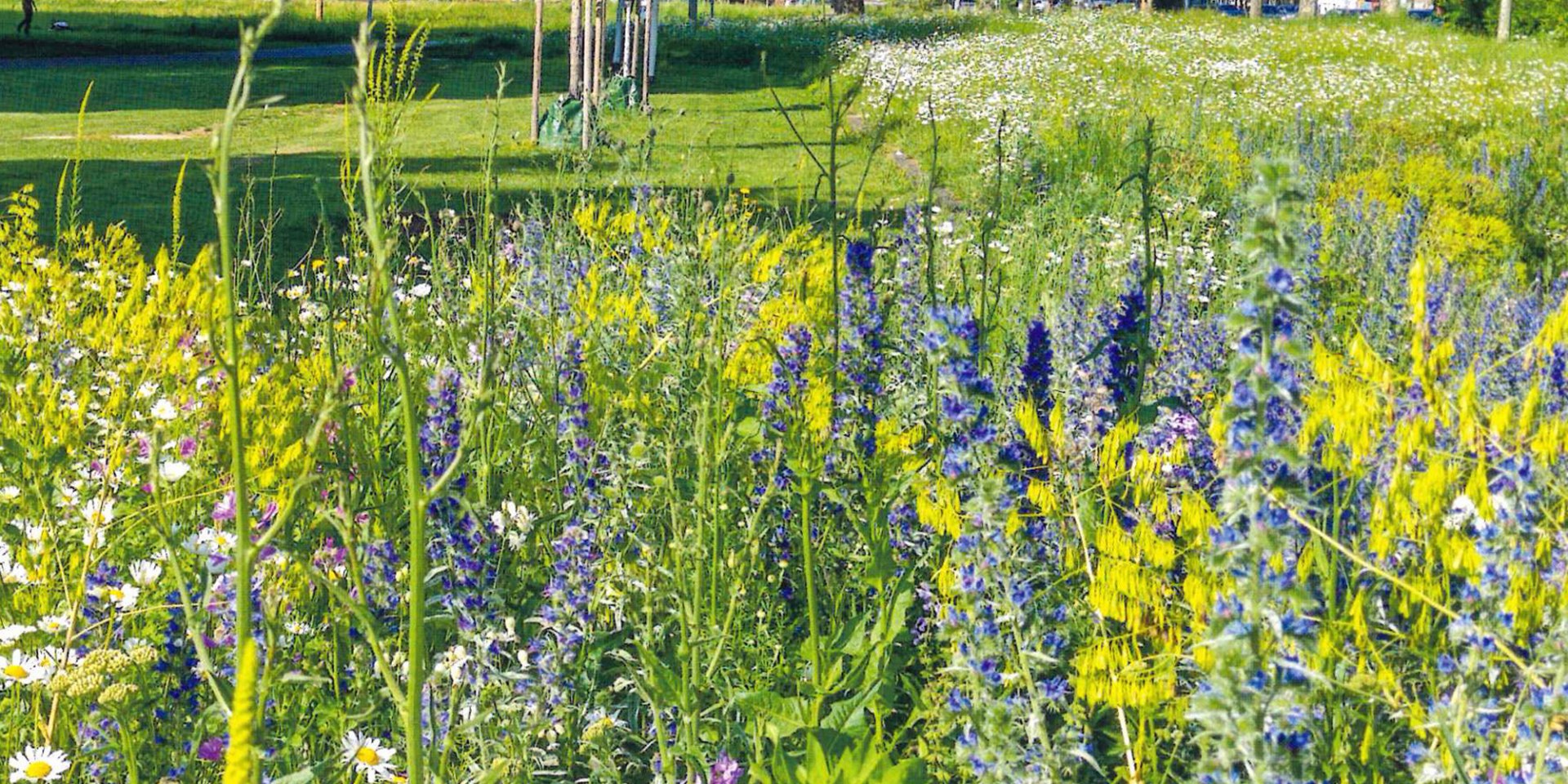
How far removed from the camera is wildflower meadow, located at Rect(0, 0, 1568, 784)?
1483mm

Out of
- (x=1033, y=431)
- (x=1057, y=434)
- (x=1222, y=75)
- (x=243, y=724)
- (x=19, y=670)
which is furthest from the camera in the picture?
(x=1222, y=75)

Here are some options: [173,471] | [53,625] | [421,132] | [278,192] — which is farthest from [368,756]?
[421,132]

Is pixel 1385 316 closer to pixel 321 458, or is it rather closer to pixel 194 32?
pixel 321 458

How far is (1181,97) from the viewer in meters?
13.6

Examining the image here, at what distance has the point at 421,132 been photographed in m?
15.2

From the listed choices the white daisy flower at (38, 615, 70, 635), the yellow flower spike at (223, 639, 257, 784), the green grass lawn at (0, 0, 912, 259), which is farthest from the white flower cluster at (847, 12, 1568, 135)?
the yellow flower spike at (223, 639, 257, 784)

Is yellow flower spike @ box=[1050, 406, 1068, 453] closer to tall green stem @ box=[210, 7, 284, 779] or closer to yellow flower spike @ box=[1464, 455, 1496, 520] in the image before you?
yellow flower spike @ box=[1464, 455, 1496, 520]

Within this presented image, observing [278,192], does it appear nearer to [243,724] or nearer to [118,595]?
[118,595]

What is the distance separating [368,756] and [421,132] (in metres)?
14.1

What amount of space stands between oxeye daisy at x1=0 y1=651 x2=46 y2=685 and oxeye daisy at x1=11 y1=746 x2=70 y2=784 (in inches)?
4.5

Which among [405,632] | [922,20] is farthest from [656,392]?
[922,20]

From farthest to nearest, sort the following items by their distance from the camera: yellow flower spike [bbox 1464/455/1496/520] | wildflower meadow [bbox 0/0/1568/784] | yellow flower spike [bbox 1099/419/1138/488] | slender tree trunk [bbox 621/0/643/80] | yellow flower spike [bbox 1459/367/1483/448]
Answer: slender tree trunk [bbox 621/0/643/80] → yellow flower spike [bbox 1099/419/1138/488] → yellow flower spike [bbox 1464/455/1496/520] → yellow flower spike [bbox 1459/367/1483/448] → wildflower meadow [bbox 0/0/1568/784]

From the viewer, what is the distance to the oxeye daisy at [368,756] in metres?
1.89

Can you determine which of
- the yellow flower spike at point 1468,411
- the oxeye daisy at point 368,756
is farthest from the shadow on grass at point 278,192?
the yellow flower spike at point 1468,411
